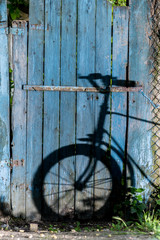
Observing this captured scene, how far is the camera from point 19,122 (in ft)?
10.1

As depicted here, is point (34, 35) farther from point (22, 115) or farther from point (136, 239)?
point (136, 239)

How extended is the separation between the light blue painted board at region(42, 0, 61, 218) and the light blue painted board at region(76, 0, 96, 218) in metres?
0.23

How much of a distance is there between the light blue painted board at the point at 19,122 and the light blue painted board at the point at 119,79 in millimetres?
944

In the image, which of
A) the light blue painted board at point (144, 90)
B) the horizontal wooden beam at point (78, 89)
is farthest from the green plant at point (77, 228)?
the horizontal wooden beam at point (78, 89)

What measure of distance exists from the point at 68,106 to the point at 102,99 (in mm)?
369

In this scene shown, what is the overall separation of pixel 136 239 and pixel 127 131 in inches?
42.6

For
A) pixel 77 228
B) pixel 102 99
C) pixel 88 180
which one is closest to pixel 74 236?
pixel 77 228

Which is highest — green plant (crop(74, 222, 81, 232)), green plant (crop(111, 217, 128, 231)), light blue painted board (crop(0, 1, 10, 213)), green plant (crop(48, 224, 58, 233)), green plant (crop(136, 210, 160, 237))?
light blue painted board (crop(0, 1, 10, 213))

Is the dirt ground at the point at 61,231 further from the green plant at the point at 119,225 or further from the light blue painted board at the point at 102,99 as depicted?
the light blue painted board at the point at 102,99

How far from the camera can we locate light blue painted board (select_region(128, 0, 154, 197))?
9.95 feet

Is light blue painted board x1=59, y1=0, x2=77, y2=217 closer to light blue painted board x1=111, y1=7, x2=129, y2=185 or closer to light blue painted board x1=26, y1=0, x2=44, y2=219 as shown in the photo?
light blue painted board x1=26, y1=0, x2=44, y2=219

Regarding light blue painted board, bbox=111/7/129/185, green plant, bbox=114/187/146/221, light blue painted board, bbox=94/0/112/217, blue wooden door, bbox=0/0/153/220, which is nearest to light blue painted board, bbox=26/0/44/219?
blue wooden door, bbox=0/0/153/220

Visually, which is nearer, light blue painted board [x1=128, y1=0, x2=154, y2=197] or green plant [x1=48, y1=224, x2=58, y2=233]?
green plant [x1=48, y1=224, x2=58, y2=233]

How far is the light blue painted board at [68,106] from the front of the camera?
118 inches
